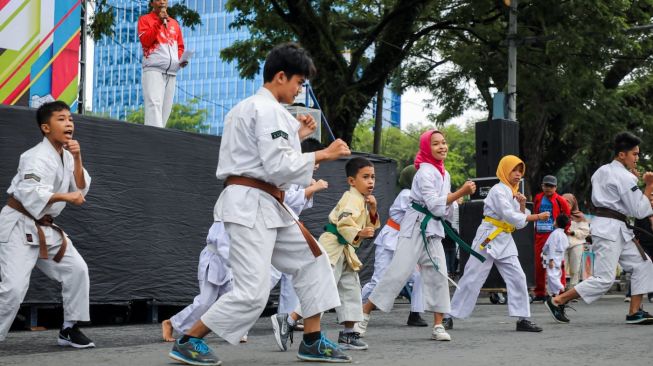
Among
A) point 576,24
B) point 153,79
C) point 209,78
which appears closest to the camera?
point 153,79

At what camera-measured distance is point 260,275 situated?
543 centimetres

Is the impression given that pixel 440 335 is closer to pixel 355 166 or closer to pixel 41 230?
pixel 355 166

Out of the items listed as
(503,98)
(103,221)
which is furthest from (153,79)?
(503,98)

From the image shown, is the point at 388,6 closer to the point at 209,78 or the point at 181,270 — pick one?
the point at 181,270

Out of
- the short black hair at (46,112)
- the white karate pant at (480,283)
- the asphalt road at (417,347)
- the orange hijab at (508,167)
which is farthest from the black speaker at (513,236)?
the short black hair at (46,112)

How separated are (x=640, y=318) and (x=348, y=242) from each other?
11.7 ft

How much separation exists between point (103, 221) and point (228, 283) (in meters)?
1.96

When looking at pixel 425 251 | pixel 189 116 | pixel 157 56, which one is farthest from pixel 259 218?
pixel 189 116

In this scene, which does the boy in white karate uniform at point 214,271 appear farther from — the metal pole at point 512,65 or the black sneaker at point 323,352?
the metal pole at point 512,65

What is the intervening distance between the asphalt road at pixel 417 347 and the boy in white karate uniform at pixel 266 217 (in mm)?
457

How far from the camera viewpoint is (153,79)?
35.2 ft

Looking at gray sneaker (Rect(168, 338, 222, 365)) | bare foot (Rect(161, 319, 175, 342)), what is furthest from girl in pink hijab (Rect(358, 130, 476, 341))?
gray sneaker (Rect(168, 338, 222, 365))

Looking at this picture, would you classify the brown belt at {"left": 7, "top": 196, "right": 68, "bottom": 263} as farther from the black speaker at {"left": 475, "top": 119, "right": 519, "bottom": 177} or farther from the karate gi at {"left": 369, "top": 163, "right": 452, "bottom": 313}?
the black speaker at {"left": 475, "top": 119, "right": 519, "bottom": 177}

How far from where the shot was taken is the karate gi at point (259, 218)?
5.39 m
